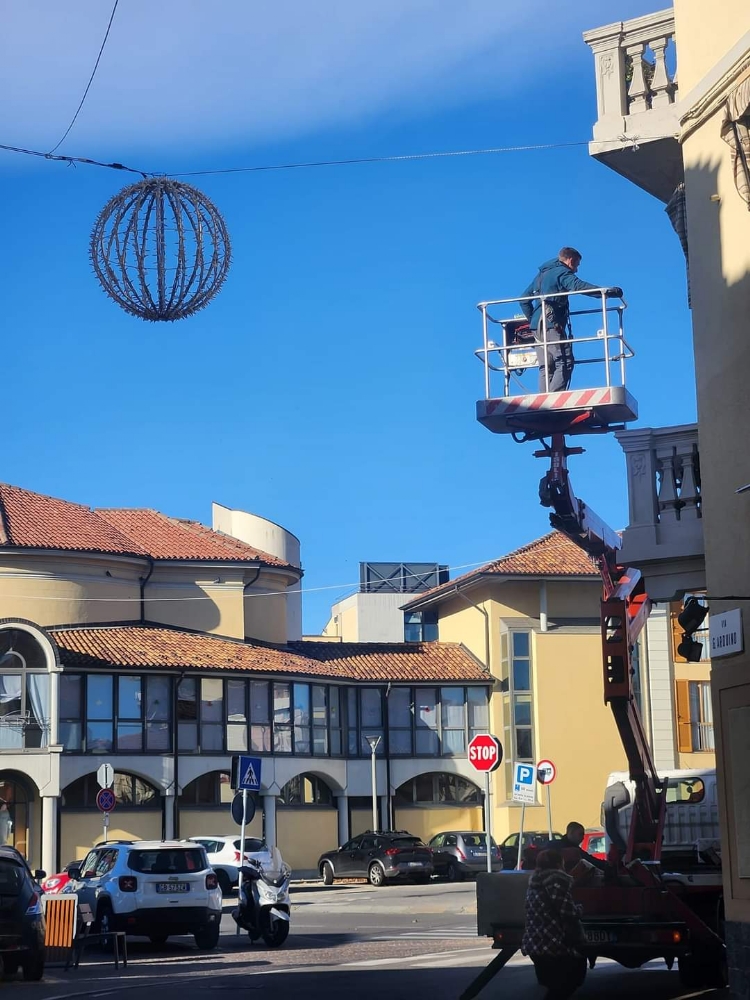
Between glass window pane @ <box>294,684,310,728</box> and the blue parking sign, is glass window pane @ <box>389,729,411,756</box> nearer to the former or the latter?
glass window pane @ <box>294,684,310,728</box>

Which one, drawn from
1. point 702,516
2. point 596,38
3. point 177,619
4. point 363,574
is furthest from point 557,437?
point 363,574

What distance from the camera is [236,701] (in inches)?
1693

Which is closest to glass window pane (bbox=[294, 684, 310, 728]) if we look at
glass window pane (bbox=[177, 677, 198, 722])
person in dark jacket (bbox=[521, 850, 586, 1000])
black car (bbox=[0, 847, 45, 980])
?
glass window pane (bbox=[177, 677, 198, 722])

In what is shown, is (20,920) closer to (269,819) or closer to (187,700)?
(187,700)

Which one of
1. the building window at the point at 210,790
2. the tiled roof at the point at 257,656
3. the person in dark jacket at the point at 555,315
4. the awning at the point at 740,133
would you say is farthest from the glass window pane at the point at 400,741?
the awning at the point at 740,133

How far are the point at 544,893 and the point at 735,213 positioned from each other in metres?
6.67

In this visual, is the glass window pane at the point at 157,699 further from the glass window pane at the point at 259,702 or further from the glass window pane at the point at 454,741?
the glass window pane at the point at 454,741

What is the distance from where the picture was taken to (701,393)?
1417 centimetres

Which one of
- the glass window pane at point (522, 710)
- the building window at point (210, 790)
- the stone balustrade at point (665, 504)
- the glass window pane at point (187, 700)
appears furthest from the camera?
the glass window pane at point (522, 710)

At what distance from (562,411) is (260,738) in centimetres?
2927

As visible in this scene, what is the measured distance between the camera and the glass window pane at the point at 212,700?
4241 centimetres

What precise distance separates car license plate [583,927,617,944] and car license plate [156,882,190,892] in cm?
797

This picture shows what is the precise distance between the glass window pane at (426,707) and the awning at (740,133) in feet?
111

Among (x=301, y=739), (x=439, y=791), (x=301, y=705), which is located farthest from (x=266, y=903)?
(x=439, y=791)
